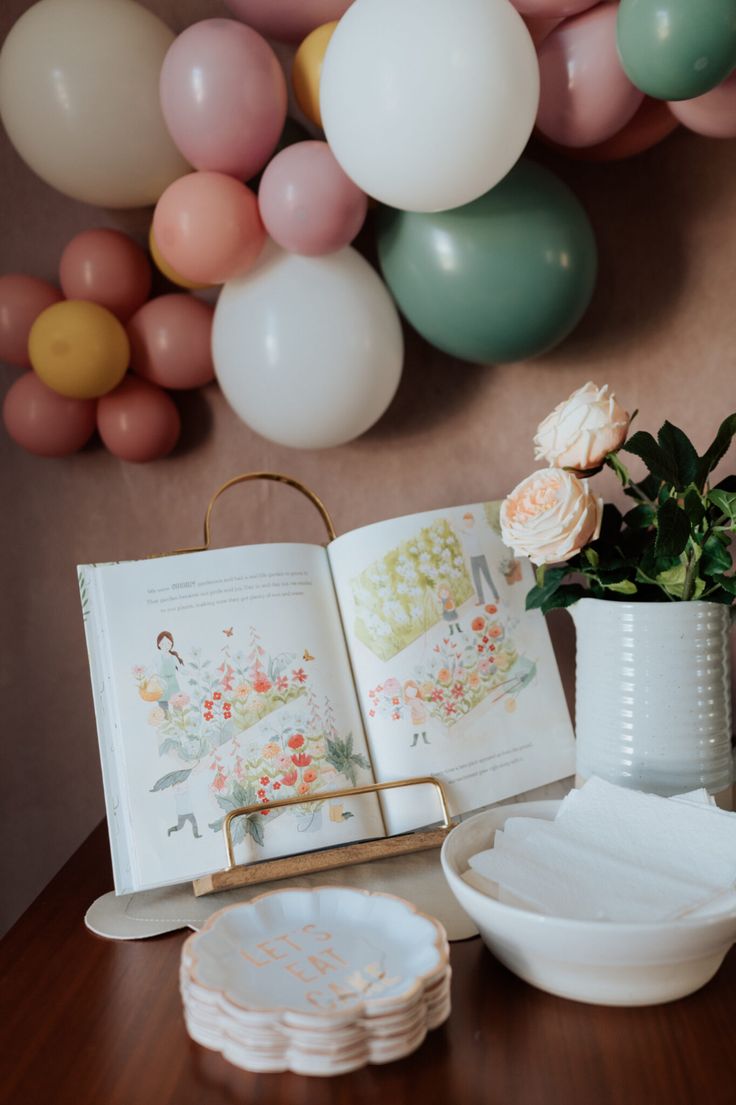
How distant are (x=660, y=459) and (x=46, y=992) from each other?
67 centimetres

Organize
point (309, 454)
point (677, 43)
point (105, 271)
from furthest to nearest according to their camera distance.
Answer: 1. point (309, 454)
2. point (105, 271)
3. point (677, 43)

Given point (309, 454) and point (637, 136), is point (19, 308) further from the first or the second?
point (637, 136)

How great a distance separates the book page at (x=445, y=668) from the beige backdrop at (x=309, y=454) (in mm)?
246

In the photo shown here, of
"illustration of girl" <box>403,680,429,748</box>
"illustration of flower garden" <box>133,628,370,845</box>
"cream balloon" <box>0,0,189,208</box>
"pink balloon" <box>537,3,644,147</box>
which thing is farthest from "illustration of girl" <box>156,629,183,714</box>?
"pink balloon" <box>537,3,644,147</box>

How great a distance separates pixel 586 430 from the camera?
0.78 metres

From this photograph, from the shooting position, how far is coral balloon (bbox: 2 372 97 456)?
3.66 ft

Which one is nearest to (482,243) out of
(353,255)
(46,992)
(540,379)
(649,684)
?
(353,255)

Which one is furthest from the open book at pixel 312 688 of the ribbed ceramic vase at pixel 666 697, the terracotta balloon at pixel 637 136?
the terracotta balloon at pixel 637 136

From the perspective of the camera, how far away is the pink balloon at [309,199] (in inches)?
36.4

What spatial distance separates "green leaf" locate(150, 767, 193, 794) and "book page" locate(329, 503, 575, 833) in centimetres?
19

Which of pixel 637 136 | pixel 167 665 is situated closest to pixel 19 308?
pixel 167 665

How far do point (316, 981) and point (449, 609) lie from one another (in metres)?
0.44

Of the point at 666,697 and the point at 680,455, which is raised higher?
the point at 680,455

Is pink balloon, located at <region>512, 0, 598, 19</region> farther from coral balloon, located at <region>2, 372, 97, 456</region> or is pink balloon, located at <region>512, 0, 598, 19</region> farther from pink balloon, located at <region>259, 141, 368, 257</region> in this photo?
coral balloon, located at <region>2, 372, 97, 456</region>
